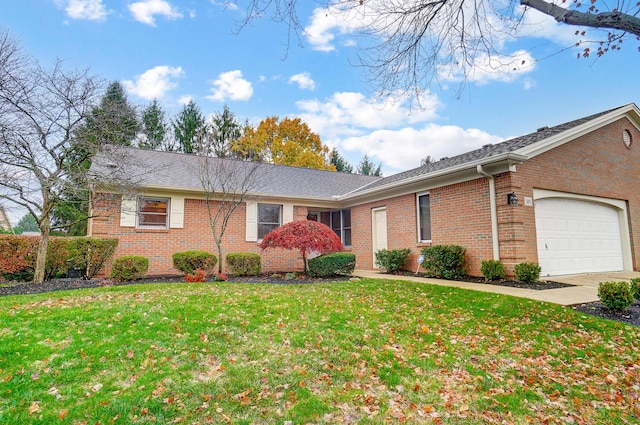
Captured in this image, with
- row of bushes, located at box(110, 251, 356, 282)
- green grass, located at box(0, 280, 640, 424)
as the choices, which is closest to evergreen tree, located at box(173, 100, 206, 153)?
row of bushes, located at box(110, 251, 356, 282)

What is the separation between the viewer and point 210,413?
2729 millimetres

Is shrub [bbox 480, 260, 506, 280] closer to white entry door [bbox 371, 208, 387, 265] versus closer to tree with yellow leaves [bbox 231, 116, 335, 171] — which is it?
white entry door [bbox 371, 208, 387, 265]

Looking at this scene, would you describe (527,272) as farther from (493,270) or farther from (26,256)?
(26,256)

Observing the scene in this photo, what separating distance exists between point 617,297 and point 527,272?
6.90 feet

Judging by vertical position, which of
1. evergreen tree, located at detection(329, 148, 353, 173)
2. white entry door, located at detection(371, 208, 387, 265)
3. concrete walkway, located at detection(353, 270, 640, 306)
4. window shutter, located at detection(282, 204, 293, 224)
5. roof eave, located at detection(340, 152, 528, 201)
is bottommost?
concrete walkway, located at detection(353, 270, 640, 306)

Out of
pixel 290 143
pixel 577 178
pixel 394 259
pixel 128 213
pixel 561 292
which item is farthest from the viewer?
pixel 290 143

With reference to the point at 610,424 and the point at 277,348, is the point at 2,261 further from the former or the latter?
the point at 610,424

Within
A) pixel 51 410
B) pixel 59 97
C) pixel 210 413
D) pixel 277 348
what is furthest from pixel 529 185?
pixel 59 97

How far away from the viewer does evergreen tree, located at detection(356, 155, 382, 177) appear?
1449 inches

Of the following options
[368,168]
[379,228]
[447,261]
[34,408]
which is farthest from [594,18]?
[368,168]

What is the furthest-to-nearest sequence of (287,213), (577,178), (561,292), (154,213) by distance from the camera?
(287,213) < (154,213) < (577,178) < (561,292)

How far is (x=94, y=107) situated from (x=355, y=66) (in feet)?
20.7

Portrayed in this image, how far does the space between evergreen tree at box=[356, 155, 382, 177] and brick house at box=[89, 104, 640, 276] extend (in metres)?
23.4

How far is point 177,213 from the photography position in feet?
37.1
